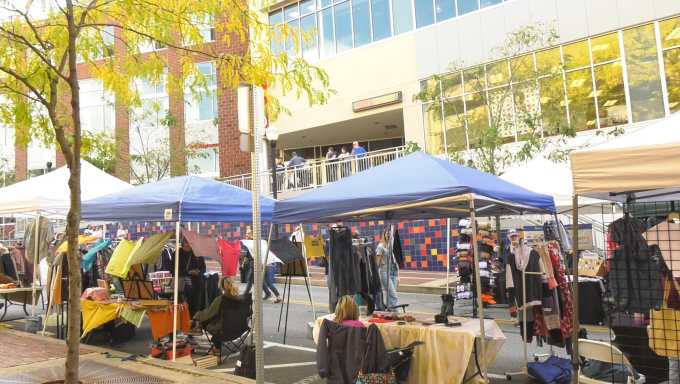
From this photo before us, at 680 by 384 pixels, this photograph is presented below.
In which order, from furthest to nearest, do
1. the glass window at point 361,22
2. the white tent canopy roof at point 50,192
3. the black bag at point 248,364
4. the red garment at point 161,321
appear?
the glass window at point 361,22 < the white tent canopy roof at point 50,192 < the red garment at point 161,321 < the black bag at point 248,364

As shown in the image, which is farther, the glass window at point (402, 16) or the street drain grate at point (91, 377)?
the glass window at point (402, 16)

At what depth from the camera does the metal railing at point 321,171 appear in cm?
2045

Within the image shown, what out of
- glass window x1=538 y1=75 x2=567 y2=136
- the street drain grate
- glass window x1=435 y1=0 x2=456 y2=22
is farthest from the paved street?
glass window x1=435 y1=0 x2=456 y2=22

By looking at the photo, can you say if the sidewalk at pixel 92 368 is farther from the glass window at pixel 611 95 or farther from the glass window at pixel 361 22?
the glass window at pixel 361 22

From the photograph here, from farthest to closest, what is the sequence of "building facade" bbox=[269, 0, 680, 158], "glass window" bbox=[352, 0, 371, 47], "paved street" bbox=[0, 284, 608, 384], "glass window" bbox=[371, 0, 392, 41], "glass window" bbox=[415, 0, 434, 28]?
"glass window" bbox=[352, 0, 371, 47] < "glass window" bbox=[371, 0, 392, 41] < "glass window" bbox=[415, 0, 434, 28] < "building facade" bbox=[269, 0, 680, 158] < "paved street" bbox=[0, 284, 608, 384]

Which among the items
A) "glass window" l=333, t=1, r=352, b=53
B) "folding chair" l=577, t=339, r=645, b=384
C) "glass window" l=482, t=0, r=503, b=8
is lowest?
"folding chair" l=577, t=339, r=645, b=384

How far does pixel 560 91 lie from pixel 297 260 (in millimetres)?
11016

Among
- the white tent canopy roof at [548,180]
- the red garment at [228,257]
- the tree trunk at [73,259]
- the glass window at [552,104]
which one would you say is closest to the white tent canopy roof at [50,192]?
the red garment at [228,257]

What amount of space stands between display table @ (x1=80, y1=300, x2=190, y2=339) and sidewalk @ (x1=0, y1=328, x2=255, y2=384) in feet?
1.50

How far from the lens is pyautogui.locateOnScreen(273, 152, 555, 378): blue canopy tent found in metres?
6.01

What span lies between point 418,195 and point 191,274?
510 centimetres

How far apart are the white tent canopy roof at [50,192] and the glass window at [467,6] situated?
14189mm

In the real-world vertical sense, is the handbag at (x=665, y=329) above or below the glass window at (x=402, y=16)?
below

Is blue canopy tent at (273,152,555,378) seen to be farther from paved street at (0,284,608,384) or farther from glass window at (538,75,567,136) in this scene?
glass window at (538,75,567,136)
